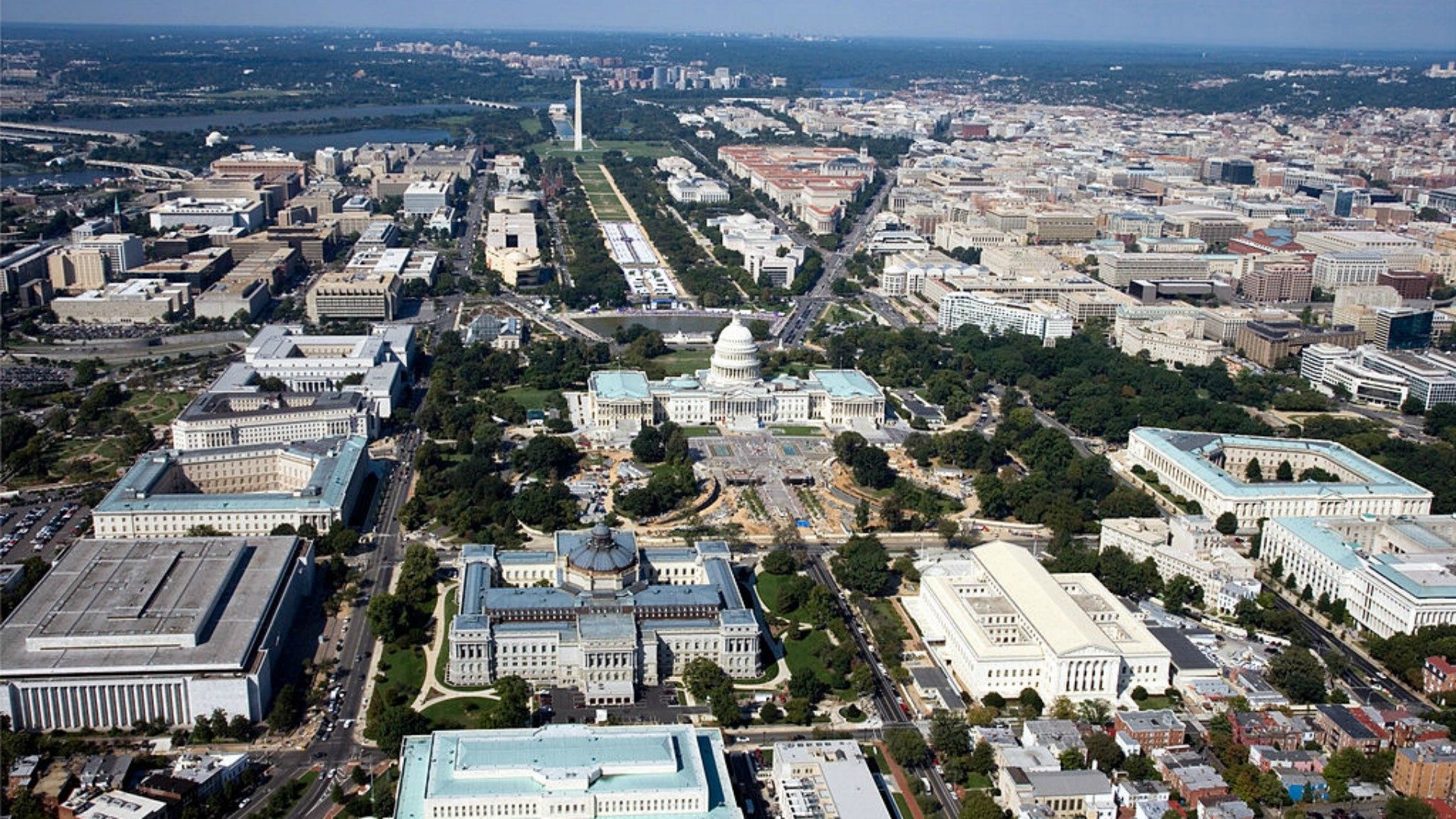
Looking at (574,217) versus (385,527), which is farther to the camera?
(574,217)

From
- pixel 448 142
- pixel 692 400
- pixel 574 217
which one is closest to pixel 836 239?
pixel 574 217

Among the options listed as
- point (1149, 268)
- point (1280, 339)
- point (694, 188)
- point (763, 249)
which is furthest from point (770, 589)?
point (694, 188)

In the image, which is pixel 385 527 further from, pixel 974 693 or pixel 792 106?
pixel 792 106

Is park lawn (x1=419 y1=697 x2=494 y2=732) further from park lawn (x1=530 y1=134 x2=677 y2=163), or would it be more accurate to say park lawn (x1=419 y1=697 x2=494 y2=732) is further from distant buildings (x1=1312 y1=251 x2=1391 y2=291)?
park lawn (x1=530 y1=134 x2=677 y2=163)

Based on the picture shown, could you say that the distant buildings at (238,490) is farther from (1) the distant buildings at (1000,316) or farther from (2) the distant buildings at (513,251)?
(1) the distant buildings at (1000,316)

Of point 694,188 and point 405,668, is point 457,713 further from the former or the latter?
point 694,188

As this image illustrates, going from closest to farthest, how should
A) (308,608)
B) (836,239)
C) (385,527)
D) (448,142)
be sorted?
(308,608)
(385,527)
(836,239)
(448,142)

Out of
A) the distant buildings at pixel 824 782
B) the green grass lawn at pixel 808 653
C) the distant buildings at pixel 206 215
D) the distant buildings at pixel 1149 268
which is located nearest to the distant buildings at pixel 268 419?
the green grass lawn at pixel 808 653
